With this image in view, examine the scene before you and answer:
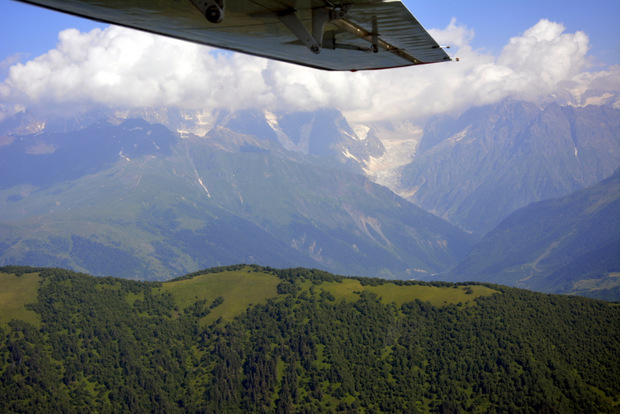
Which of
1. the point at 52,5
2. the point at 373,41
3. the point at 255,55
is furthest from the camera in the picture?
the point at 255,55

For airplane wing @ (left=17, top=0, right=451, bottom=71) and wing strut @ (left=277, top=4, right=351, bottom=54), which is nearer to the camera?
airplane wing @ (left=17, top=0, right=451, bottom=71)

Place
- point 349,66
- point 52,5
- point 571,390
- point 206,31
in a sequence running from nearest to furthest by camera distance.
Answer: point 52,5 → point 206,31 → point 349,66 → point 571,390

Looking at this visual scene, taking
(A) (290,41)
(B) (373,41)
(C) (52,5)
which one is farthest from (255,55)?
(C) (52,5)

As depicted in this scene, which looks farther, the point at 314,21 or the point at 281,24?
the point at 281,24

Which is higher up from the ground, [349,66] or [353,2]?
[349,66]

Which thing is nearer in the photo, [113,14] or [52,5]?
[52,5]

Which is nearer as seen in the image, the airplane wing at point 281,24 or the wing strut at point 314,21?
the airplane wing at point 281,24

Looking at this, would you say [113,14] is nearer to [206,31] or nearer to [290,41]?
[206,31]

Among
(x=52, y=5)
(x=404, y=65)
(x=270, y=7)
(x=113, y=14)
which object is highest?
(x=404, y=65)
